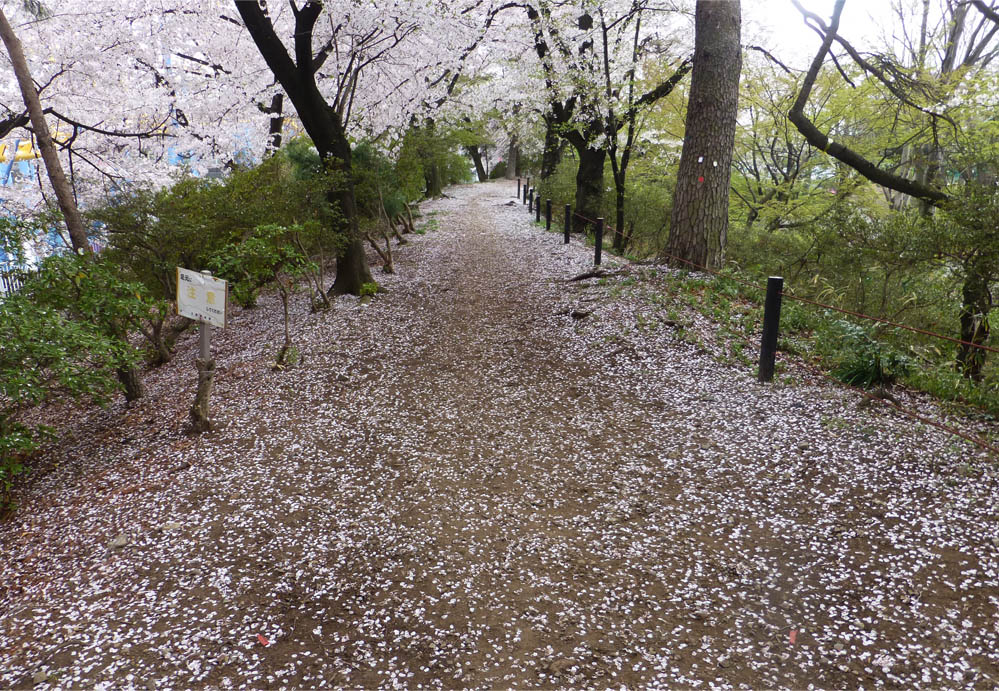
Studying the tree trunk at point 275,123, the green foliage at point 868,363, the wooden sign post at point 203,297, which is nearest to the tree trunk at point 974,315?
the green foliage at point 868,363

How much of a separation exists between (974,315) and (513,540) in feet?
18.4

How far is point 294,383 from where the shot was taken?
6609 mm

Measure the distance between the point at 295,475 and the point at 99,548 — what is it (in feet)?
4.69

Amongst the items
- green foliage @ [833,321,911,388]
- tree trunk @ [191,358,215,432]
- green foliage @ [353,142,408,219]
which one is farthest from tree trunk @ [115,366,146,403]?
green foliage @ [833,321,911,388]

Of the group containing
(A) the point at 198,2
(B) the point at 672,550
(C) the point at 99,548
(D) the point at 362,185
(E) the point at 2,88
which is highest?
(A) the point at 198,2

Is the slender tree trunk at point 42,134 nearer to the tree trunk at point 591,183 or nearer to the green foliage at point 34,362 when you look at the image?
the green foliage at point 34,362

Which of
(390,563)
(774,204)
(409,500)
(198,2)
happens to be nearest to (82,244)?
(409,500)

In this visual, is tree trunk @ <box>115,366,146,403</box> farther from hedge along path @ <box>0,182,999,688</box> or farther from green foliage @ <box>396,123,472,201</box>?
green foliage @ <box>396,123,472,201</box>

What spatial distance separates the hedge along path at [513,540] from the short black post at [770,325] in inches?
7.8

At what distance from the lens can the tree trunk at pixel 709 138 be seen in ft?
25.2

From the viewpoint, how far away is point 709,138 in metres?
7.94

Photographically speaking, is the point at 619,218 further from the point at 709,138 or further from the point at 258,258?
the point at 258,258

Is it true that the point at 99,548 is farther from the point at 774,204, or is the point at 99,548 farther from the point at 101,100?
the point at 774,204

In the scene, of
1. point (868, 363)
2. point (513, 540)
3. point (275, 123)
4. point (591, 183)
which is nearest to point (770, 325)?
point (868, 363)
